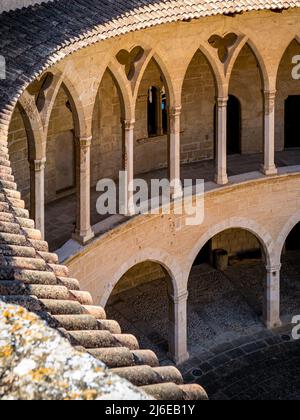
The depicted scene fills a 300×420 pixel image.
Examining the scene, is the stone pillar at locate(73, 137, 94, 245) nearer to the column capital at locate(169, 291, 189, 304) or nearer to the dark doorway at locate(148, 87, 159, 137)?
the column capital at locate(169, 291, 189, 304)

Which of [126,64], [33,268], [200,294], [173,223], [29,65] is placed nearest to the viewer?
[33,268]

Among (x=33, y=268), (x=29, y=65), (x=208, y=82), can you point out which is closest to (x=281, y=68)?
(x=208, y=82)

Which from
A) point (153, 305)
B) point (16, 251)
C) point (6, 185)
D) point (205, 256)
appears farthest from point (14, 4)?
point (205, 256)

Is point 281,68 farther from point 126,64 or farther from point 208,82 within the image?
point 126,64

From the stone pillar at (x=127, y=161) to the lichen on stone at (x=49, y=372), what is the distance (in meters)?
17.3

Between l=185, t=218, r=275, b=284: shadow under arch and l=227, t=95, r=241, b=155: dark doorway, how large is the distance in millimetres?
4619

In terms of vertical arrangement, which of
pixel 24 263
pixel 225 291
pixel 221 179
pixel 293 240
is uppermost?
pixel 24 263

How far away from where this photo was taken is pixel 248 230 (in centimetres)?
2675

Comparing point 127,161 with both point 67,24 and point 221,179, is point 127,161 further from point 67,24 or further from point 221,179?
point 67,24

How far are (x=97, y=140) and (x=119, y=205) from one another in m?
3.89

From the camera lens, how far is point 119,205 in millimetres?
23281

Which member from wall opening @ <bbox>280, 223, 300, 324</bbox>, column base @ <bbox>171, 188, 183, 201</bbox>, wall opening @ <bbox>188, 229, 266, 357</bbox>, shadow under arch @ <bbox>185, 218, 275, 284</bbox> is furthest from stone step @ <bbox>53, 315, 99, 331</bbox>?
wall opening @ <bbox>280, 223, 300, 324</bbox>

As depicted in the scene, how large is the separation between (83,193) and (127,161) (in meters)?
2.20

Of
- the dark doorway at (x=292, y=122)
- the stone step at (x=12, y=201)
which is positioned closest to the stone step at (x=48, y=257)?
the stone step at (x=12, y=201)
